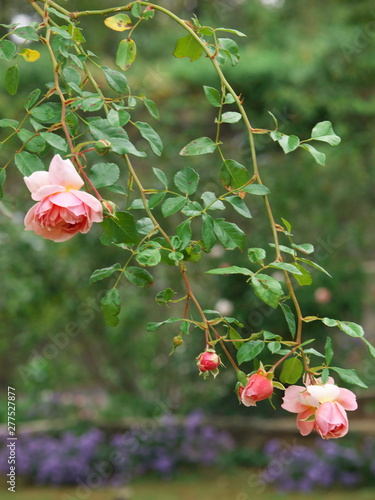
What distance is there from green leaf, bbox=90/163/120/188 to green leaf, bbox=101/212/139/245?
5cm

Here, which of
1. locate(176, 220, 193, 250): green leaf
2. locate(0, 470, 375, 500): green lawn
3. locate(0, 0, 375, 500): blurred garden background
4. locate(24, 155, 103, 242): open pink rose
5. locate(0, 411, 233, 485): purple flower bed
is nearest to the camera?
locate(24, 155, 103, 242): open pink rose

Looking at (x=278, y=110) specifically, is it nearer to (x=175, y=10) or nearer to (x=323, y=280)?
(x=323, y=280)

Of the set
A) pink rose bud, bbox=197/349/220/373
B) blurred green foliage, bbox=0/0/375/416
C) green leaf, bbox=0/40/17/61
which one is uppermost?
green leaf, bbox=0/40/17/61

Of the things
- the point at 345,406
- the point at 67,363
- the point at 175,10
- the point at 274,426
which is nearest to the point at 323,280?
the point at 274,426

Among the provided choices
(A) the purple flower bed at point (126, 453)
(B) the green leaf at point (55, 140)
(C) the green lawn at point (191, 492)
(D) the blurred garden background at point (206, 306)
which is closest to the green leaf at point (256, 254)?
(B) the green leaf at point (55, 140)

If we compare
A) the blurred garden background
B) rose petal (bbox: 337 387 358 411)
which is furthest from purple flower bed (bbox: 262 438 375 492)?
rose petal (bbox: 337 387 358 411)

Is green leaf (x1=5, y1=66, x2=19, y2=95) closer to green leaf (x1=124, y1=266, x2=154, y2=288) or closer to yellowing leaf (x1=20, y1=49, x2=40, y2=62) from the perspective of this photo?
yellowing leaf (x1=20, y1=49, x2=40, y2=62)

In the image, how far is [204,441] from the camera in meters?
4.87

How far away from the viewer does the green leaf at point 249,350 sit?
2.46 ft

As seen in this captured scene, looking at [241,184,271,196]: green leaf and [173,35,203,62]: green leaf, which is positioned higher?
[173,35,203,62]: green leaf

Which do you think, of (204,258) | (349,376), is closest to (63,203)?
(349,376)

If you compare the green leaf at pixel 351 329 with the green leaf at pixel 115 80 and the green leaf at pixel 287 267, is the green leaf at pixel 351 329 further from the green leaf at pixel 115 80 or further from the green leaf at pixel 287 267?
the green leaf at pixel 115 80

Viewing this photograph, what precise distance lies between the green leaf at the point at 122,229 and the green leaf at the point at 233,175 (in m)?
0.15

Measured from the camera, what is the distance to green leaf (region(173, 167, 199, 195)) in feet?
2.73
